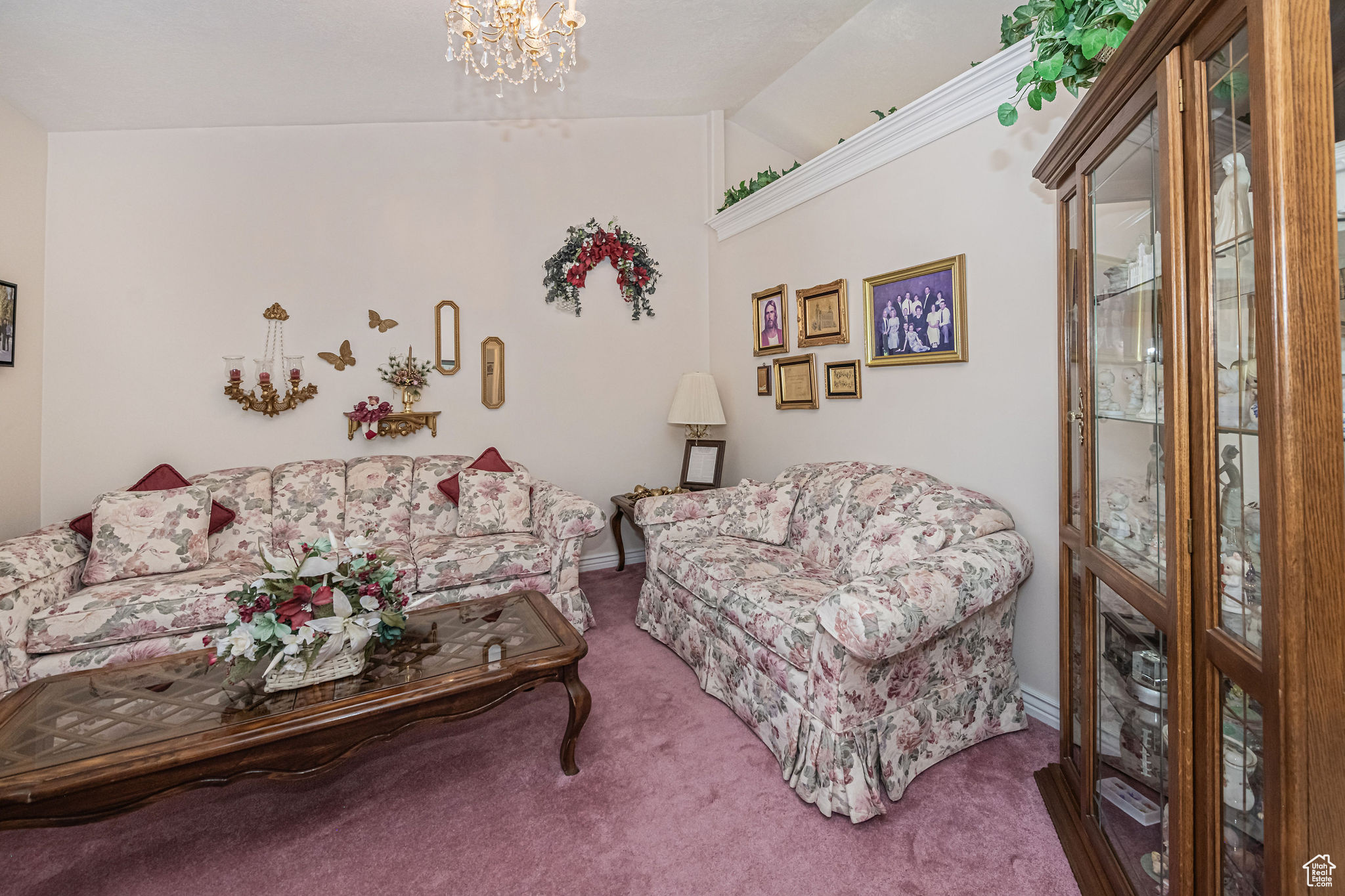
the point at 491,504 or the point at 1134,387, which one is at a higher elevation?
the point at 1134,387

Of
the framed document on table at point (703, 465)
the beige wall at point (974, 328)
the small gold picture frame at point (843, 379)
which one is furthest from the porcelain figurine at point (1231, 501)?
the framed document on table at point (703, 465)

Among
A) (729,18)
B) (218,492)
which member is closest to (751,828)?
(218,492)

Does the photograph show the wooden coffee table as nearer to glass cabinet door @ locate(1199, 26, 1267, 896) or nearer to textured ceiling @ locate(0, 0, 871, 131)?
glass cabinet door @ locate(1199, 26, 1267, 896)

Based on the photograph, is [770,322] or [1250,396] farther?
[770,322]

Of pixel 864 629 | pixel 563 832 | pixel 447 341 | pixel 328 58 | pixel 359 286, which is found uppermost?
pixel 328 58

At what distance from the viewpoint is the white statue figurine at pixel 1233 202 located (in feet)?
2.92

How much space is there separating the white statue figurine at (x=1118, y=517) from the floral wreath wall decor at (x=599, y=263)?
3.39m

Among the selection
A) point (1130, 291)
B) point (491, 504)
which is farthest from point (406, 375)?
point (1130, 291)

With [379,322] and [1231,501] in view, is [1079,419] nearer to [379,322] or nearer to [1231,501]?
[1231,501]

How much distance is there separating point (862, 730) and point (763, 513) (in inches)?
54.0

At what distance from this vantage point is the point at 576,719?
1.91 m

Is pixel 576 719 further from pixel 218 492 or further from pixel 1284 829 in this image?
pixel 218 492

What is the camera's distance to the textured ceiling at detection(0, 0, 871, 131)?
2.51 metres

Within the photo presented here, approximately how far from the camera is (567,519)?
3.11 meters
